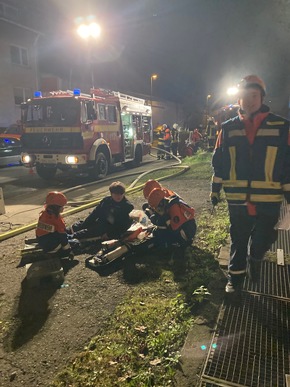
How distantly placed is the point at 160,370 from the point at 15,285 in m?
2.06

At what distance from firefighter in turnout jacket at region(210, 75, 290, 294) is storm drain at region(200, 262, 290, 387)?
0.28 m

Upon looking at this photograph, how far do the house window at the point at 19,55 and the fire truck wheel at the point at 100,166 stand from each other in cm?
1826

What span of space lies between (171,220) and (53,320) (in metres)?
1.84

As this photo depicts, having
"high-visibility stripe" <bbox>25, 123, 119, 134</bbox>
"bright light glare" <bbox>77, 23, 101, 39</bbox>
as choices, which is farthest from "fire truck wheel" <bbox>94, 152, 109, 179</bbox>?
"bright light glare" <bbox>77, 23, 101, 39</bbox>

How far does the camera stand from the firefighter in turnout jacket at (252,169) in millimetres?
2633

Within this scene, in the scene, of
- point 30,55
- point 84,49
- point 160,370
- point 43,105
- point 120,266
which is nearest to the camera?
point 160,370

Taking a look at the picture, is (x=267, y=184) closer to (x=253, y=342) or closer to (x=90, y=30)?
(x=253, y=342)

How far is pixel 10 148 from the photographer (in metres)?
15.9

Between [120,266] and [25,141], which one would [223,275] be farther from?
[25,141]

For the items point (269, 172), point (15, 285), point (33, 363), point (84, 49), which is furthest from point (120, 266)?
point (84, 49)

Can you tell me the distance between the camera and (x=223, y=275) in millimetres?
3459

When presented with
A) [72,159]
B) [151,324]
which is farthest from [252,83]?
[72,159]

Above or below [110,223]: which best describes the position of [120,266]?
below

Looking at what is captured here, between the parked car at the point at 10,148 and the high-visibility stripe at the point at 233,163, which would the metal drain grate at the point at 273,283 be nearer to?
the high-visibility stripe at the point at 233,163
